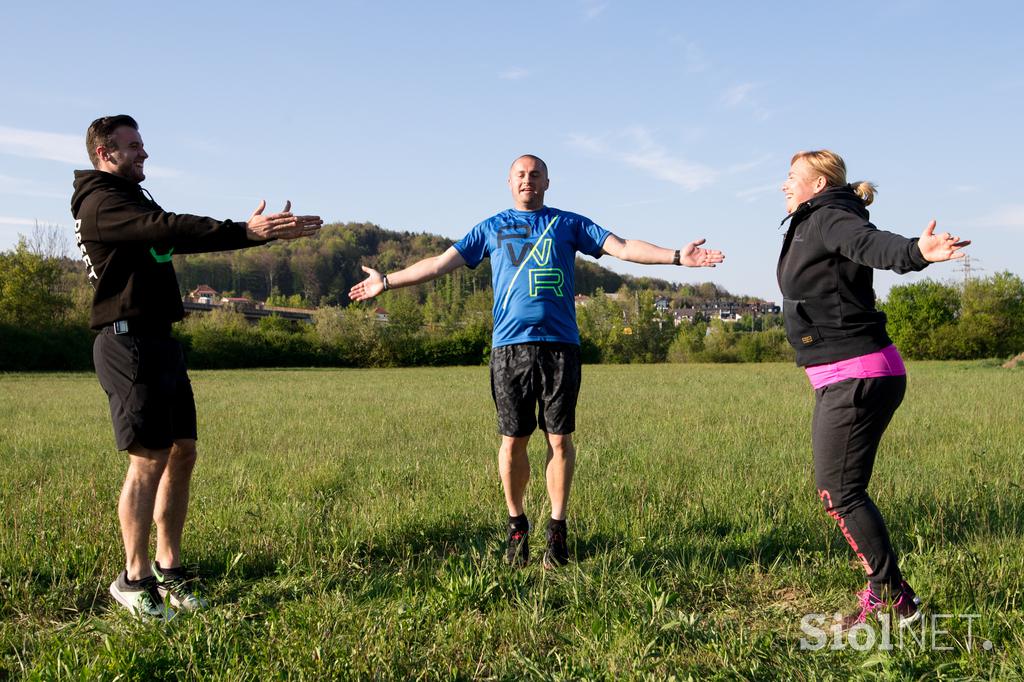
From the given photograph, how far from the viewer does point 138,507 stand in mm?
3881

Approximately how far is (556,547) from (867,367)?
210 centimetres

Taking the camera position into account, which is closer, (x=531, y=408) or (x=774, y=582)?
(x=774, y=582)

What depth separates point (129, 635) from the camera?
326cm

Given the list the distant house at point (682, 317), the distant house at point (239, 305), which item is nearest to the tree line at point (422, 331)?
the distant house at point (682, 317)

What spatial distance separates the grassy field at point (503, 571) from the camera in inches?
119

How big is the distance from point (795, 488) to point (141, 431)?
16.1 ft

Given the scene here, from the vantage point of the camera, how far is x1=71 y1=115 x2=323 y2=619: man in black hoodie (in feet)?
12.3

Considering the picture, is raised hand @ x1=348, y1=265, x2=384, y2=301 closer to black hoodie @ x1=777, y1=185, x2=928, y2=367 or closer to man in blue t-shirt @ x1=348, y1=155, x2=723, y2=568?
man in blue t-shirt @ x1=348, y1=155, x2=723, y2=568

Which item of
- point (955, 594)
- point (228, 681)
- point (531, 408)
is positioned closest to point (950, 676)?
point (955, 594)

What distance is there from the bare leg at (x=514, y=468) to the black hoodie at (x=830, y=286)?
1.85 metres

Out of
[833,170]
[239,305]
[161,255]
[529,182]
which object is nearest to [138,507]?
[161,255]

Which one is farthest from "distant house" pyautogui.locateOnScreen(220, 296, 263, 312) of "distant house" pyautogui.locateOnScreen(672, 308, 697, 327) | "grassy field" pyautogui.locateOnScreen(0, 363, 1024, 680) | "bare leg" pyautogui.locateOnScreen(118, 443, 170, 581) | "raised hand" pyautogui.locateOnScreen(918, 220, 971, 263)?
"raised hand" pyautogui.locateOnScreen(918, 220, 971, 263)

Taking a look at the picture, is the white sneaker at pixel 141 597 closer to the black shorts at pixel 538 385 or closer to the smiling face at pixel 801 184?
the black shorts at pixel 538 385

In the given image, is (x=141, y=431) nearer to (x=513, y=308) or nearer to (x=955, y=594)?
(x=513, y=308)
